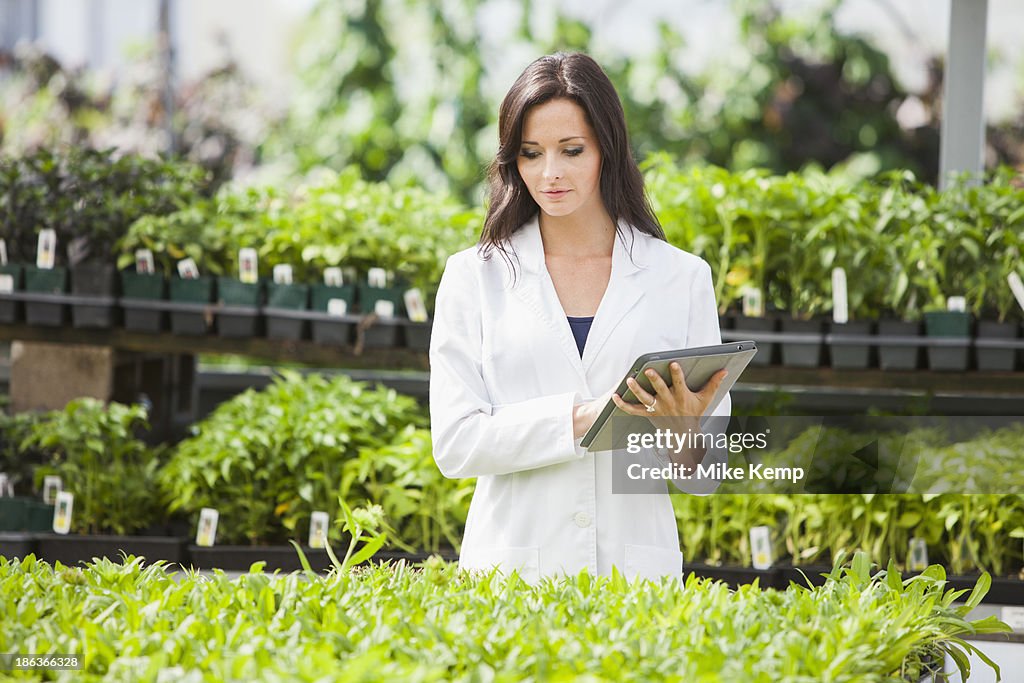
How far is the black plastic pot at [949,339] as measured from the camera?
2598mm

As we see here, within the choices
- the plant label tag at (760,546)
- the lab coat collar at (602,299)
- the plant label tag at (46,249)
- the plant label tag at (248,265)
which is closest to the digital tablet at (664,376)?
the lab coat collar at (602,299)

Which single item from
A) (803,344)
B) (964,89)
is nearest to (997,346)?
(803,344)

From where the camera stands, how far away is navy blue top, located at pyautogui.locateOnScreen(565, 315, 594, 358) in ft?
5.53

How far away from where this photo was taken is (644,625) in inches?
45.6

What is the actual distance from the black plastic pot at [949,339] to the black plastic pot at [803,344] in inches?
10.5

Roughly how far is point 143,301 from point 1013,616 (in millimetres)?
2305

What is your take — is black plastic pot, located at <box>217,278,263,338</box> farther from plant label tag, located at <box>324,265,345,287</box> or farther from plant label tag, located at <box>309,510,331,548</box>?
plant label tag, located at <box>309,510,331,548</box>

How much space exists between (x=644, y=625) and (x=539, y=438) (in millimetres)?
449

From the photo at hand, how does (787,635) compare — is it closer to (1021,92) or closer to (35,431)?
(35,431)

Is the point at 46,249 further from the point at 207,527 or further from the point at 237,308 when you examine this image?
the point at 207,527

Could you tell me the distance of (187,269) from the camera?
2844 millimetres

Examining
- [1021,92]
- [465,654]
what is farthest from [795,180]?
[1021,92]

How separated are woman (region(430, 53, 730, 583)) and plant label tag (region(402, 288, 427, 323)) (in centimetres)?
107

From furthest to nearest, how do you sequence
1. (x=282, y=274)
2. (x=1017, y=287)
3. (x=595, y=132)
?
1. (x=282, y=274)
2. (x=1017, y=287)
3. (x=595, y=132)
